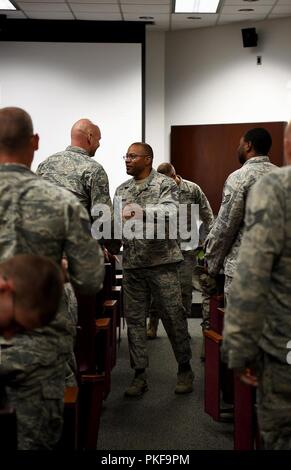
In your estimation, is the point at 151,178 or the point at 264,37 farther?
the point at 264,37

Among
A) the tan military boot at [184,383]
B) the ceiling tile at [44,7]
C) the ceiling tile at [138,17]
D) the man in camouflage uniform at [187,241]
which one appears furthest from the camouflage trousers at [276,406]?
the ceiling tile at [138,17]

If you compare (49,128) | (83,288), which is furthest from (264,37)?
(83,288)

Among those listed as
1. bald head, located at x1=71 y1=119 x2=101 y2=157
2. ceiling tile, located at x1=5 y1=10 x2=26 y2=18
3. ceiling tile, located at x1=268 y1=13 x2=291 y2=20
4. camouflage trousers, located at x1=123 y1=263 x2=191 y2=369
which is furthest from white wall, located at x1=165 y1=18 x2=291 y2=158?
camouflage trousers, located at x1=123 y1=263 x2=191 y2=369

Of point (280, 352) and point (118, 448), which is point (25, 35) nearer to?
point (118, 448)

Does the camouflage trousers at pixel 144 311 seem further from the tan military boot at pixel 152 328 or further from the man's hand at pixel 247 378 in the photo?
the man's hand at pixel 247 378

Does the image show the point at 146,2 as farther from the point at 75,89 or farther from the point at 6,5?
the point at 6,5

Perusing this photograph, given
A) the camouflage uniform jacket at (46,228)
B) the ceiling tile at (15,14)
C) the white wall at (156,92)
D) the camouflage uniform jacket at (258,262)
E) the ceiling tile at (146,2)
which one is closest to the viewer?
the camouflage uniform jacket at (258,262)

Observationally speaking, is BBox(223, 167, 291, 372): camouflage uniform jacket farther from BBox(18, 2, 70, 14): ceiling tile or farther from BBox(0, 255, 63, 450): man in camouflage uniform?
BBox(18, 2, 70, 14): ceiling tile

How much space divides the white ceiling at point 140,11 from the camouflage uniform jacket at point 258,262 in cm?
518

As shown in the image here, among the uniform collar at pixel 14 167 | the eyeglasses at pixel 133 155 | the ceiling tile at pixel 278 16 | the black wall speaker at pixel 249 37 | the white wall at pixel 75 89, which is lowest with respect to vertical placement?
the uniform collar at pixel 14 167

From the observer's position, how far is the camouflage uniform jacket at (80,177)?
3.73 m

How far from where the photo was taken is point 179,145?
7.90 meters

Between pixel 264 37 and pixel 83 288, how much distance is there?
6111 millimetres

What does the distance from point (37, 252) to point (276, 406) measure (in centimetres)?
84
